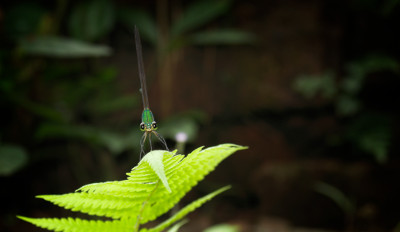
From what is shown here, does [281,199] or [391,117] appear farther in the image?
[281,199]

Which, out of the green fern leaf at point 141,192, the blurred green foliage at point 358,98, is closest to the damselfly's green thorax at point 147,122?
the green fern leaf at point 141,192

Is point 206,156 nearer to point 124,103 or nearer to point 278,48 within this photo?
point 124,103

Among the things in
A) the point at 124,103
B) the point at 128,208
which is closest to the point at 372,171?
the point at 124,103

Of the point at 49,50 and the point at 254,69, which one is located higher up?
the point at 49,50

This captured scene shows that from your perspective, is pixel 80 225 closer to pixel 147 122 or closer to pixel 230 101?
pixel 147 122

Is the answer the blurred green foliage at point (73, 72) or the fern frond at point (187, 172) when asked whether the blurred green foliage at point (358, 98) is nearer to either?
the blurred green foliage at point (73, 72)

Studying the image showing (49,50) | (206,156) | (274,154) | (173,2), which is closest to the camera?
(206,156)

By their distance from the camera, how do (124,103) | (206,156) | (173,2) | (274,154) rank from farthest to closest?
(173,2) → (274,154) → (124,103) → (206,156)

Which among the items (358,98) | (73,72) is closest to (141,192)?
(358,98)
